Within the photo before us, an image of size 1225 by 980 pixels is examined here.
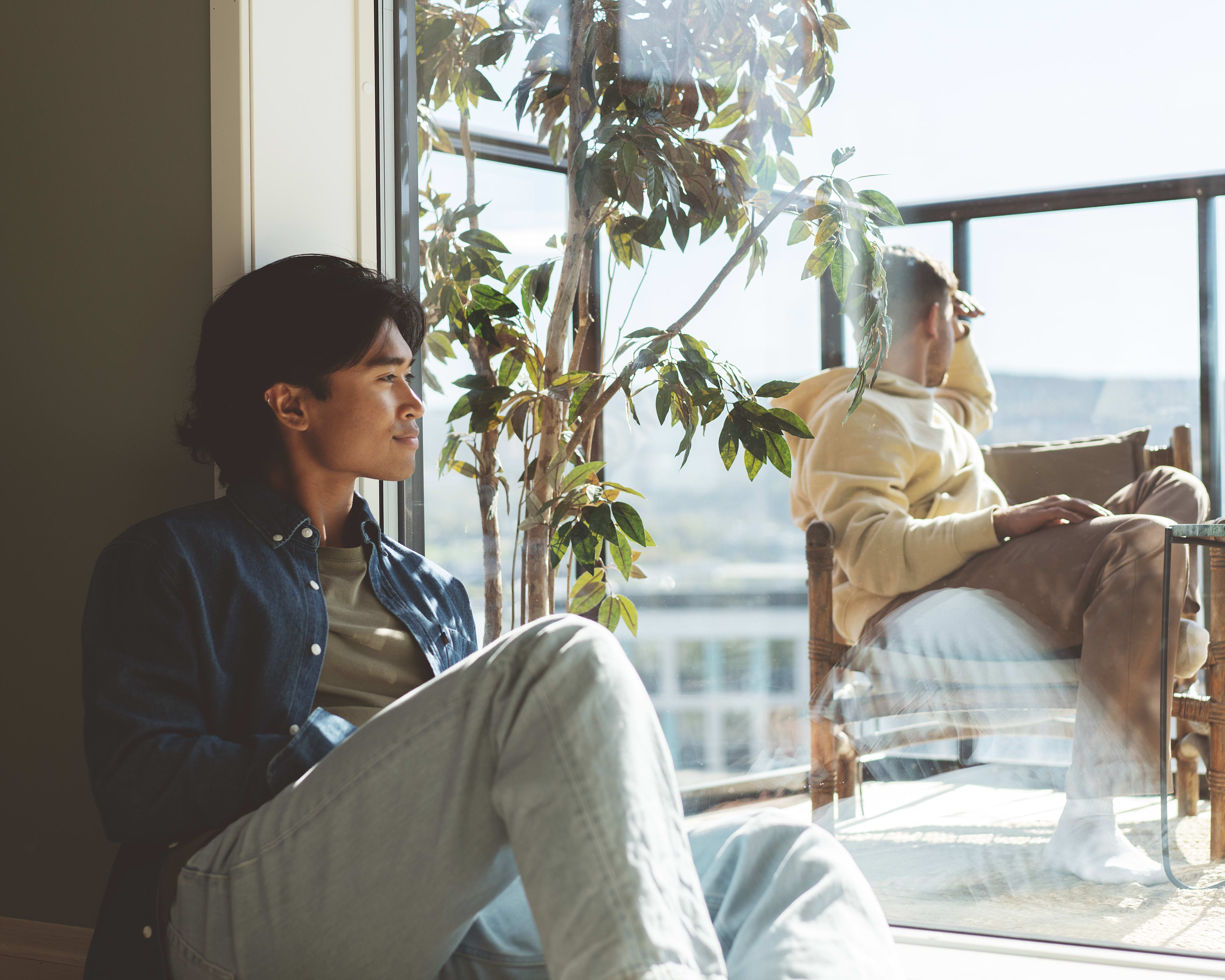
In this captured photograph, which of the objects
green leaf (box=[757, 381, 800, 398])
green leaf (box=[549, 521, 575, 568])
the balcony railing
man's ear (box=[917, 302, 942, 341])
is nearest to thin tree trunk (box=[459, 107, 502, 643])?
green leaf (box=[549, 521, 575, 568])

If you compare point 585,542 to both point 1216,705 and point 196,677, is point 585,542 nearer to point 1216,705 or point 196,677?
point 196,677

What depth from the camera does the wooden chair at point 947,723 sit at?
1172 mm

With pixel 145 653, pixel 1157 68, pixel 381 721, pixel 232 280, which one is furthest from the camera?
pixel 232 280

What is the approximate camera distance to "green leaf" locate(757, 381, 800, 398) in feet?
4.62

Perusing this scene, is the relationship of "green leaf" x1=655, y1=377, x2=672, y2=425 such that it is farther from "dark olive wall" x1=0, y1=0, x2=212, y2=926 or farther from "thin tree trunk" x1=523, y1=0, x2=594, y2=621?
"dark olive wall" x1=0, y1=0, x2=212, y2=926

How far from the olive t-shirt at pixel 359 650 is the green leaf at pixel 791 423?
1.88 ft

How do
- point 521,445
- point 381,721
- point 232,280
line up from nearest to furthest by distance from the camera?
point 381,721 < point 232,280 < point 521,445

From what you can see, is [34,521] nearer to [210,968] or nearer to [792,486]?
[210,968]

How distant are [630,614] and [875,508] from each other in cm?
40

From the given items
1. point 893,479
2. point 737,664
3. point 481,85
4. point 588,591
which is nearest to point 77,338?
point 481,85

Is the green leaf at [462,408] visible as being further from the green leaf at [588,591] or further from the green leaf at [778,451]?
the green leaf at [778,451]

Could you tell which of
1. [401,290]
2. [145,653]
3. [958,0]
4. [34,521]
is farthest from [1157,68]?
[34,521]

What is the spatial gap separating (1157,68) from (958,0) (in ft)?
0.88

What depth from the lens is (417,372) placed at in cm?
165
